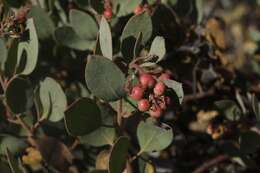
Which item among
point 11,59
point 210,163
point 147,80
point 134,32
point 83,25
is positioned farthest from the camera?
point 210,163

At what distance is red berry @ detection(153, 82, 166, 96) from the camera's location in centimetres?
110

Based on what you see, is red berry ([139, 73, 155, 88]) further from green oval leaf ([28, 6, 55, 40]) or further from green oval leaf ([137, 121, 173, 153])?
green oval leaf ([28, 6, 55, 40])

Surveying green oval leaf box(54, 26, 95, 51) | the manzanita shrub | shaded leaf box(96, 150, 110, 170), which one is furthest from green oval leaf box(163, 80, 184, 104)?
green oval leaf box(54, 26, 95, 51)

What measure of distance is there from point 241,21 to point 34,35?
7.23 ft

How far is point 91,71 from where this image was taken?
1102 mm

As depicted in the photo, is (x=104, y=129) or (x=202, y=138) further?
(x=202, y=138)

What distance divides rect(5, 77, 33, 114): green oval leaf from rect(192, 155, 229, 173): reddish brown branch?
0.54 meters

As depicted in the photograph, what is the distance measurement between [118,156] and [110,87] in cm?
17

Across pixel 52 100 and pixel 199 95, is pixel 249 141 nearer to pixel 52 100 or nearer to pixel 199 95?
pixel 199 95

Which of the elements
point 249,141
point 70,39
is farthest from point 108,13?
point 249,141

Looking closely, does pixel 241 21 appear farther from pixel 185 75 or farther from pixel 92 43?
pixel 92 43

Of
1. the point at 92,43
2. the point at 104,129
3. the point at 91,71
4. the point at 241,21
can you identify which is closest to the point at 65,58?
the point at 92,43

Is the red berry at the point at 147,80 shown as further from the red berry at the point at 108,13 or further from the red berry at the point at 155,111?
the red berry at the point at 108,13

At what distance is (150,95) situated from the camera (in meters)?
1.12
